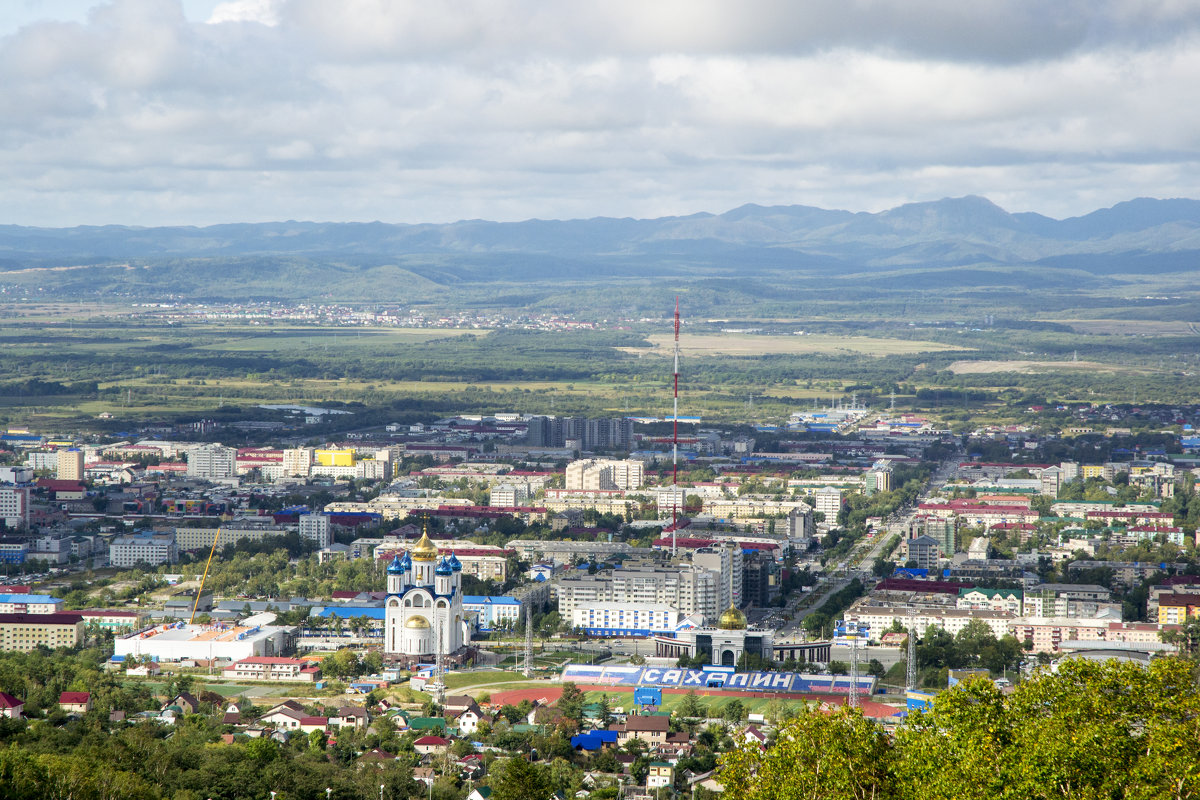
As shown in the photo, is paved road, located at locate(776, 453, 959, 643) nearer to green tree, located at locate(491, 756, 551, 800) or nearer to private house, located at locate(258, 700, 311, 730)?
private house, located at locate(258, 700, 311, 730)

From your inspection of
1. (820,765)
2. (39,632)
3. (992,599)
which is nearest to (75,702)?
(39,632)

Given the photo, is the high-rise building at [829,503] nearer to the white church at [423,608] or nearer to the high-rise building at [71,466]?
the white church at [423,608]

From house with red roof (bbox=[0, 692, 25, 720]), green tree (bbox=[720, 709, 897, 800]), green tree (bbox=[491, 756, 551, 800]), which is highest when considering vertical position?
green tree (bbox=[720, 709, 897, 800])

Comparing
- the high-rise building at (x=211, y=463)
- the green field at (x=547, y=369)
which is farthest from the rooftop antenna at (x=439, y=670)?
the green field at (x=547, y=369)

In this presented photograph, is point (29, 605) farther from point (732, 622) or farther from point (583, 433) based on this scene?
point (583, 433)

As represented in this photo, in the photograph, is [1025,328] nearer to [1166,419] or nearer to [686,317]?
[686,317]

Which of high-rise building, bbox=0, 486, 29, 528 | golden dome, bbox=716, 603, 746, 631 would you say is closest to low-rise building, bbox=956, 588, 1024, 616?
golden dome, bbox=716, 603, 746, 631
